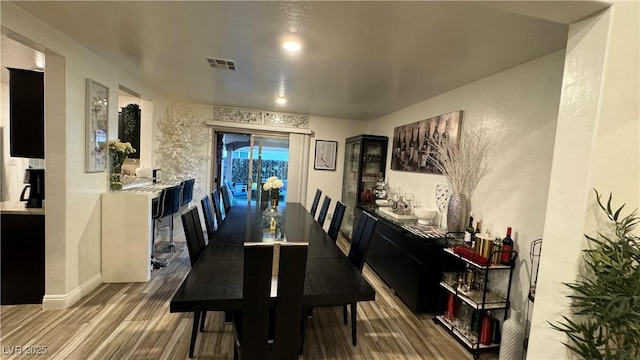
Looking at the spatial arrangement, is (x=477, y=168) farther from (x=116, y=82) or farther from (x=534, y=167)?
(x=116, y=82)

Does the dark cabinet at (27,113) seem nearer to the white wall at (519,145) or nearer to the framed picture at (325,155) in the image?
the framed picture at (325,155)

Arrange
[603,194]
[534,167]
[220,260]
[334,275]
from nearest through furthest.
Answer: [603,194], [334,275], [220,260], [534,167]

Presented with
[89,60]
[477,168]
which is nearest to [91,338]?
[89,60]

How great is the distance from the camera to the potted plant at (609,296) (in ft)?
3.36

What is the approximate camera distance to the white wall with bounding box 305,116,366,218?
5.34m

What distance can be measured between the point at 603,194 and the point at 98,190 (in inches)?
158

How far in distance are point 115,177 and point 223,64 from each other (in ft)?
5.96

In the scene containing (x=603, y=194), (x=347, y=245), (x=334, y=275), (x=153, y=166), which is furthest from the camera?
(x=347, y=245)

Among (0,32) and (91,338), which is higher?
(0,32)

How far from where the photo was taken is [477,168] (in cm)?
261

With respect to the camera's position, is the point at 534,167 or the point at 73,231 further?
the point at 73,231

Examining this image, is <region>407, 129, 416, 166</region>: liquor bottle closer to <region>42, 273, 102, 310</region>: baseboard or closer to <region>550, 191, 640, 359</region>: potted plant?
<region>550, 191, 640, 359</region>: potted plant

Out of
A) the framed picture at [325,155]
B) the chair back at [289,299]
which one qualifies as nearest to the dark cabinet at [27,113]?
the chair back at [289,299]

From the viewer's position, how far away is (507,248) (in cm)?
217
